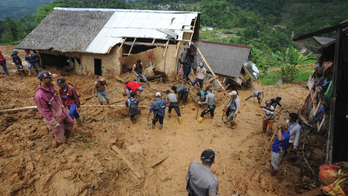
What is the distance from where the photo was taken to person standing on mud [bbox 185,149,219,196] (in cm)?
302

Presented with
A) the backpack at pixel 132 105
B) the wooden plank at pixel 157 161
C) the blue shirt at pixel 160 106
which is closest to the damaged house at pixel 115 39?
the backpack at pixel 132 105

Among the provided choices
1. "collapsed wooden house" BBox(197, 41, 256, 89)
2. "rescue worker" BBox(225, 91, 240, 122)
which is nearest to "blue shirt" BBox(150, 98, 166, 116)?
"rescue worker" BBox(225, 91, 240, 122)

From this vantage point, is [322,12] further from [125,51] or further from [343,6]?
[125,51]

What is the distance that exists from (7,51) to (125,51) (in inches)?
591

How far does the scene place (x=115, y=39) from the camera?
11.9 meters

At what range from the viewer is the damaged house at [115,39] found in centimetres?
1145

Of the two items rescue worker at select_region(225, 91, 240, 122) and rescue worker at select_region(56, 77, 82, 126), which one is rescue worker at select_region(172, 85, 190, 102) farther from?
rescue worker at select_region(56, 77, 82, 126)

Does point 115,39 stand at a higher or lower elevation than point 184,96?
higher

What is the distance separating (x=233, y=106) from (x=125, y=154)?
4898 mm

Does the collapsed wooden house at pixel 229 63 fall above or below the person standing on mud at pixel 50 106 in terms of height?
below

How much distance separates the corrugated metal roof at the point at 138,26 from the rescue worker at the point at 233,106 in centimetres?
573

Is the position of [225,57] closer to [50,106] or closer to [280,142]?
[280,142]

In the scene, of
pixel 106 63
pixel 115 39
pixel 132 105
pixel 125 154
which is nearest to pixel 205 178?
pixel 125 154

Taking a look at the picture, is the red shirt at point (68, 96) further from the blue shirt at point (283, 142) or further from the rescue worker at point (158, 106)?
the blue shirt at point (283, 142)
